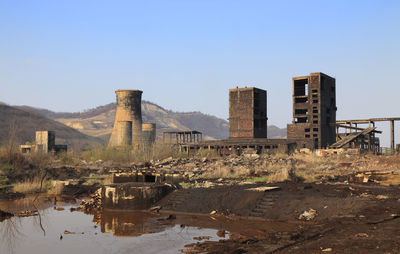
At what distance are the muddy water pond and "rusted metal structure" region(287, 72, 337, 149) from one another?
104 feet

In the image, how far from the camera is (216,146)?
4059 centimetres

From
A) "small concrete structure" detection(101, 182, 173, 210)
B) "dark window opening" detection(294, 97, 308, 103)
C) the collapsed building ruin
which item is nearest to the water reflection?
"small concrete structure" detection(101, 182, 173, 210)

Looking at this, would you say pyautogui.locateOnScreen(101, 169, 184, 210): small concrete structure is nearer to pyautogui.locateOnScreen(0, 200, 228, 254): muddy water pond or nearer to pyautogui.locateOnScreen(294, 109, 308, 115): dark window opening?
pyautogui.locateOnScreen(0, 200, 228, 254): muddy water pond

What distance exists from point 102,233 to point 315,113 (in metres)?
36.5

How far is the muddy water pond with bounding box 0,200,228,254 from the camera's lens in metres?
9.05

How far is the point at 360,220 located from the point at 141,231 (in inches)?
214

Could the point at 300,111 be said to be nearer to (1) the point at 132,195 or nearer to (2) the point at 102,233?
(1) the point at 132,195

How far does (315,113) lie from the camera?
43.7 m

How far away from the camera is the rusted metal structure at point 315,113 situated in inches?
1703

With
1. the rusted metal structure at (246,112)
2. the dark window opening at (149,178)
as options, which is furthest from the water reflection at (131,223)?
the rusted metal structure at (246,112)

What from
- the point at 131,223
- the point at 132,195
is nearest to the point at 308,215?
the point at 131,223

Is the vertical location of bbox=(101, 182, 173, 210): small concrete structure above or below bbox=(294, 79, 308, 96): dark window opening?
below

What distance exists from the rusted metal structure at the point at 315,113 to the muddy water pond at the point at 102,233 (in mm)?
31806

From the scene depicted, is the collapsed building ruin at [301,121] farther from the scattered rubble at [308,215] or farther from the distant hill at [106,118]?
the distant hill at [106,118]
